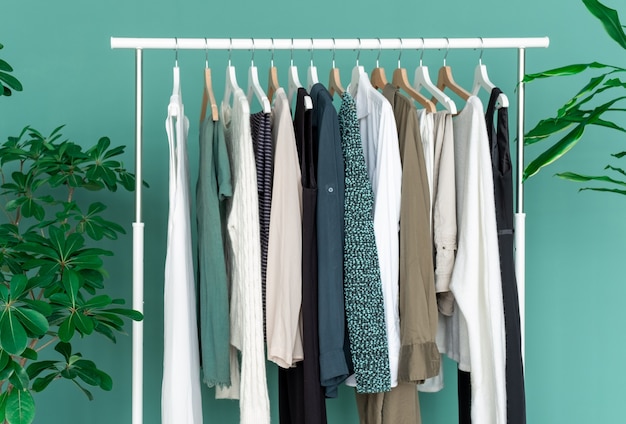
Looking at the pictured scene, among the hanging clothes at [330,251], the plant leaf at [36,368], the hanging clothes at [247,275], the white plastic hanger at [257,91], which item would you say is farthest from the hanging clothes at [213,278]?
the plant leaf at [36,368]

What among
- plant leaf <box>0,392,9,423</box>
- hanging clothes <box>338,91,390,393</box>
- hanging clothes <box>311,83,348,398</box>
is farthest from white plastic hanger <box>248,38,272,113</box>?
plant leaf <box>0,392,9,423</box>

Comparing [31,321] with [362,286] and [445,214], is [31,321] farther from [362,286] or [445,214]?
[445,214]

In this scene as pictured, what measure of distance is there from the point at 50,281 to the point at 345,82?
1.40m

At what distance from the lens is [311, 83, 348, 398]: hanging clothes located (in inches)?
89.7

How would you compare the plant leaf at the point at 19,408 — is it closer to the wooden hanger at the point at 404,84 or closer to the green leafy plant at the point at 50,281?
the green leafy plant at the point at 50,281

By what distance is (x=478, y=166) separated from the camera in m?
2.37

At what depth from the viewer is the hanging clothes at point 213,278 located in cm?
233

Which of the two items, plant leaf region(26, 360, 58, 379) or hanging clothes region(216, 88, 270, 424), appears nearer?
hanging clothes region(216, 88, 270, 424)

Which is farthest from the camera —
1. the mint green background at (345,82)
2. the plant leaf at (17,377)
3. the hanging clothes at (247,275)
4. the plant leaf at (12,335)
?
the mint green background at (345,82)

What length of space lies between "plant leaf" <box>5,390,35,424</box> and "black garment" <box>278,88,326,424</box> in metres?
0.73

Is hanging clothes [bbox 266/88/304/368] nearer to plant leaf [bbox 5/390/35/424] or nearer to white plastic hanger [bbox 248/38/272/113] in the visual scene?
white plastic hanger [bbox 248/38/272/113]

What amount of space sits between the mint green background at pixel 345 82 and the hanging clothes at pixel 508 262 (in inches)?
31.2

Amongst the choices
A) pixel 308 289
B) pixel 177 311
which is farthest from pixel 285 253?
pixel 177 311

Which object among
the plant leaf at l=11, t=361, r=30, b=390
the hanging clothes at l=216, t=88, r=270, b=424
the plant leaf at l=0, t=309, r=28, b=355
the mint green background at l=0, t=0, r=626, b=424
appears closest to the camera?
the plant leaf at l=0, t=309, r=28, b=355
